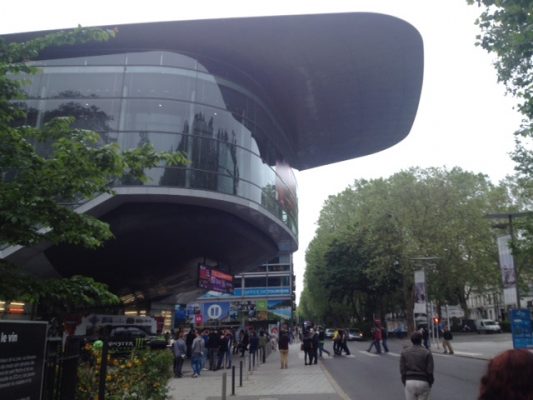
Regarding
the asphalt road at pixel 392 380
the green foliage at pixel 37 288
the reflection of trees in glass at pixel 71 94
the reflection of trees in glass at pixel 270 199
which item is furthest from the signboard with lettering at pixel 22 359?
the reflection of trees in glass at pixel 270 199

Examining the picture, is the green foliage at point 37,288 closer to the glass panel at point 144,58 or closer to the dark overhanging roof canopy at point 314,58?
the glass panel at point 144,58

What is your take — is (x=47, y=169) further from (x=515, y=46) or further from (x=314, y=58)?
(x=314, y=58)

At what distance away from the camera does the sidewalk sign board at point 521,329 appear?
A: 1784 cm

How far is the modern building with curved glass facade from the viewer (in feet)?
77.7

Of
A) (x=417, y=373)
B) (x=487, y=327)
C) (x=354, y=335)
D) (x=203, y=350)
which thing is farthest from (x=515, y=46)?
(x=487, y=327)

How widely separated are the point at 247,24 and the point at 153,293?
24.6m

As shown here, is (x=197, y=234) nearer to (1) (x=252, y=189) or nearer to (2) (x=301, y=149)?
(1) (x=252, y=189)


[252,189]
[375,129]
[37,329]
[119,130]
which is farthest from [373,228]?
[37,329]

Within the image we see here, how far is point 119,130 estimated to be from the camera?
23.3 metres

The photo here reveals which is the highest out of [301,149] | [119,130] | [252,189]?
[301,149]

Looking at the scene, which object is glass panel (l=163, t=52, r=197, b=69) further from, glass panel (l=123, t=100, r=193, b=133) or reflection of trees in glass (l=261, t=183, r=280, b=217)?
reflection of trees in glass (l=261, t=183, r=280, b=217)

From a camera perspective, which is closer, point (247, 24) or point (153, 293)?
point (247, 24)

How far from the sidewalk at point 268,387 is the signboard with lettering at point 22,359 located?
6485 mm

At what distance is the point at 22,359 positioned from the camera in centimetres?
381
